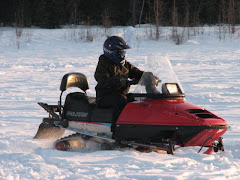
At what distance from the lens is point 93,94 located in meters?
9.61

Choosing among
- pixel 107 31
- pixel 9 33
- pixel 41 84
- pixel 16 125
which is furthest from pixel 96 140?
pixel 9 33

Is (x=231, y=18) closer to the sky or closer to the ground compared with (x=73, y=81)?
closer to the sky

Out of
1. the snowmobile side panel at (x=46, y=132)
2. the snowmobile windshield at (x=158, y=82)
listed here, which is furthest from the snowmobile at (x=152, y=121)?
the snowmobile side panel at (x=46, y=132)

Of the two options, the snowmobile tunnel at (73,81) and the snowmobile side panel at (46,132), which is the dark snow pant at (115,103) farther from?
the snowmobile side panel at (46,132)

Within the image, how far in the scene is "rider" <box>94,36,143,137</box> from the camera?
491cm

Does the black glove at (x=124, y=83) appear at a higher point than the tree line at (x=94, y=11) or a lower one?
lower

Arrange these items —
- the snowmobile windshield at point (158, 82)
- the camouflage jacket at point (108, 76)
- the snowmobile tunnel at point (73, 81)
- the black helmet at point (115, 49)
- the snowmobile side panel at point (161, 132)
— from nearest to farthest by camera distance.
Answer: the snowmobile side panel at point (161, 132), the snowmobile windshield at point (158, 82), the camouflage jacket at point (108, 76), the black helmet at point (115, 49), the snowmobile tunnel at point (73, 81)

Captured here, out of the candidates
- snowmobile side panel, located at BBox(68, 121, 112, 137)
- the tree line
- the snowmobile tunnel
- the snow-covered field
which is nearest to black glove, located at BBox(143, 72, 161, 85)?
snowmobile side panel, located at BBox(68, 121, 112, 137)

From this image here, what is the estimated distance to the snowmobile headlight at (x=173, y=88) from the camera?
186 inches

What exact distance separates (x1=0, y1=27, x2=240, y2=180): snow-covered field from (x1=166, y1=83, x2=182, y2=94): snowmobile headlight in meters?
0.65

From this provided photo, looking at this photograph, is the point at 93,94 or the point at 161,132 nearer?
the point at 161,132

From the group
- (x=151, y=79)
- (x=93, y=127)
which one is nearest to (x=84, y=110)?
(x=93, y=127)

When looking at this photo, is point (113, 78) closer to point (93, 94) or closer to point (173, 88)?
point (173, 88)

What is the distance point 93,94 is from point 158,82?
491 centimetres
